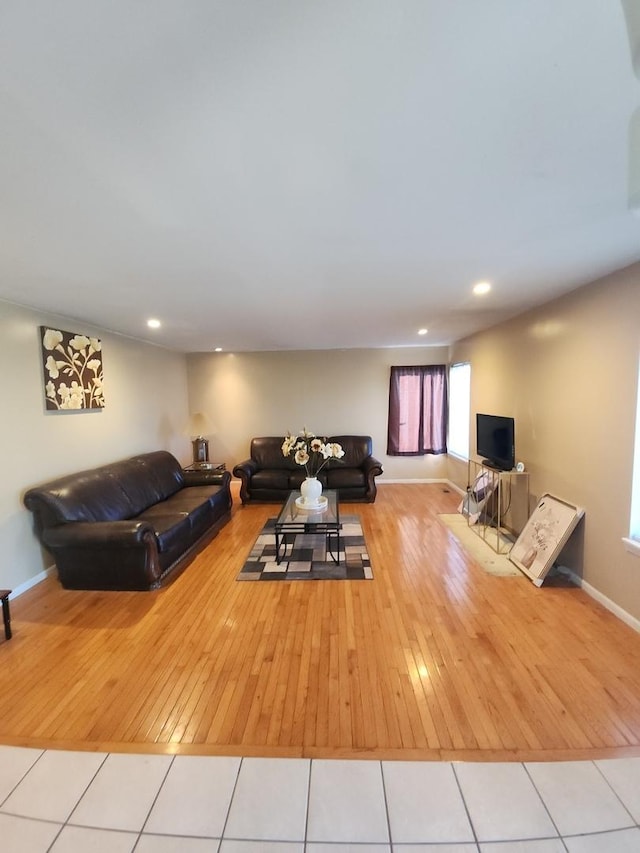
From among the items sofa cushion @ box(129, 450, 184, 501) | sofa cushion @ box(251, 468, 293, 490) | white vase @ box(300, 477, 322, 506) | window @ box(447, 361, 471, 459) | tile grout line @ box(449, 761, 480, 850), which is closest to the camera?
tile grout line @ box(449, 761, 480, 850)

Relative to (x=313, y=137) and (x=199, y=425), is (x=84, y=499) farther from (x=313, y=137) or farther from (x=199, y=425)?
(x=313, y=137)

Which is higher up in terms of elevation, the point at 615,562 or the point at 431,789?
the point at 615,562

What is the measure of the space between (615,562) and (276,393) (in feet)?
15.8

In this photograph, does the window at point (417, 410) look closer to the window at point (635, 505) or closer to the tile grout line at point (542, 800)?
the window at point (635, 505)

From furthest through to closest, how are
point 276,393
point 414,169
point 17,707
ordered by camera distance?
point 276,393
point 17,707
point 414,169

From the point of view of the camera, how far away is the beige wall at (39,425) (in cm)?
272

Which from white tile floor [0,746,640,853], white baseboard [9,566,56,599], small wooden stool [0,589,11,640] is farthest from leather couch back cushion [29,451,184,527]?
white tile floor [0,746,640,853]

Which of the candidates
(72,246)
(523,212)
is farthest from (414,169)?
(72,246)

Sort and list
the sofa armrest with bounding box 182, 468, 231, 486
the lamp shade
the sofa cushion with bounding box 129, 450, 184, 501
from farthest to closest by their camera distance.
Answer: the lamp shade → the sofa armrest with bounding box 182, 468, 231, 486 → the sofa cushion with bounding box 129, 450, 184, 501

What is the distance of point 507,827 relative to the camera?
124 centimetres

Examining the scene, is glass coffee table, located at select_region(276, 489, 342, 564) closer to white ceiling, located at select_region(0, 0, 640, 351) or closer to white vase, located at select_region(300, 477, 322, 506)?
white vase, located at select_region(300, 477, 322, 506)

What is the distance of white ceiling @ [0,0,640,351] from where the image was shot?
2.44 feet

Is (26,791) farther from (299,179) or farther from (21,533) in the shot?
(299,179)

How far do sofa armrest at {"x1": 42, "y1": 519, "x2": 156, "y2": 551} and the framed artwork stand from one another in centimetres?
321
